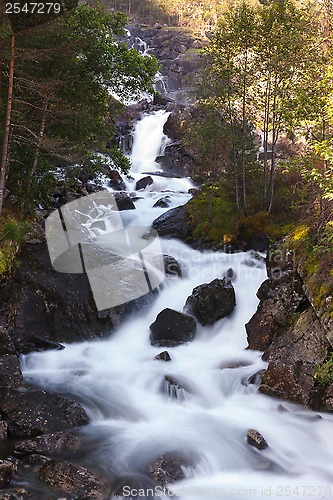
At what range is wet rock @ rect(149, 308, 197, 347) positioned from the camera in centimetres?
1348

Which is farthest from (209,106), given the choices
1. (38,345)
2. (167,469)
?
(167,469)

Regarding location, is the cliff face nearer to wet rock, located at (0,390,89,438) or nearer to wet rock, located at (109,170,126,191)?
wet rock, located at (0,390,89,438)

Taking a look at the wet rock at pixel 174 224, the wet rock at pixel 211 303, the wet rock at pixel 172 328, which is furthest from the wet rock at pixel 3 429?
the wet rock at pixel 174 224

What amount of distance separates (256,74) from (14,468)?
18.4m

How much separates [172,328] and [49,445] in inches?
250

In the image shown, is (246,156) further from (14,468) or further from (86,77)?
(14,468)

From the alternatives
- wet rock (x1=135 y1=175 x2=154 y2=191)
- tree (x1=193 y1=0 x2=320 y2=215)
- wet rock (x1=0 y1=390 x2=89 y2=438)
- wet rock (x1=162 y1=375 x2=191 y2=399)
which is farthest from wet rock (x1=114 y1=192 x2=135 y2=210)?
wet rock (x1=0 y1=390 x2=89 y2=438)

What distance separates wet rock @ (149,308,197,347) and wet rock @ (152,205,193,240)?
335 inches

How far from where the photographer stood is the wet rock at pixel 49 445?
7.77 m

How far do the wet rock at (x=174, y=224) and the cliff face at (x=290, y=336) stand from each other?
864 centimetres

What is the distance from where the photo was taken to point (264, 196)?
20.2 m

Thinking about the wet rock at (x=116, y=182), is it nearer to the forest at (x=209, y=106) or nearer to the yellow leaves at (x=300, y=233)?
the forest at (x=209, y=106)

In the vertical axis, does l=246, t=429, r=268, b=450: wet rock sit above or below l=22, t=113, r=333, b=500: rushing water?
above

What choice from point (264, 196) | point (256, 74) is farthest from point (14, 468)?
point (256, 74)
